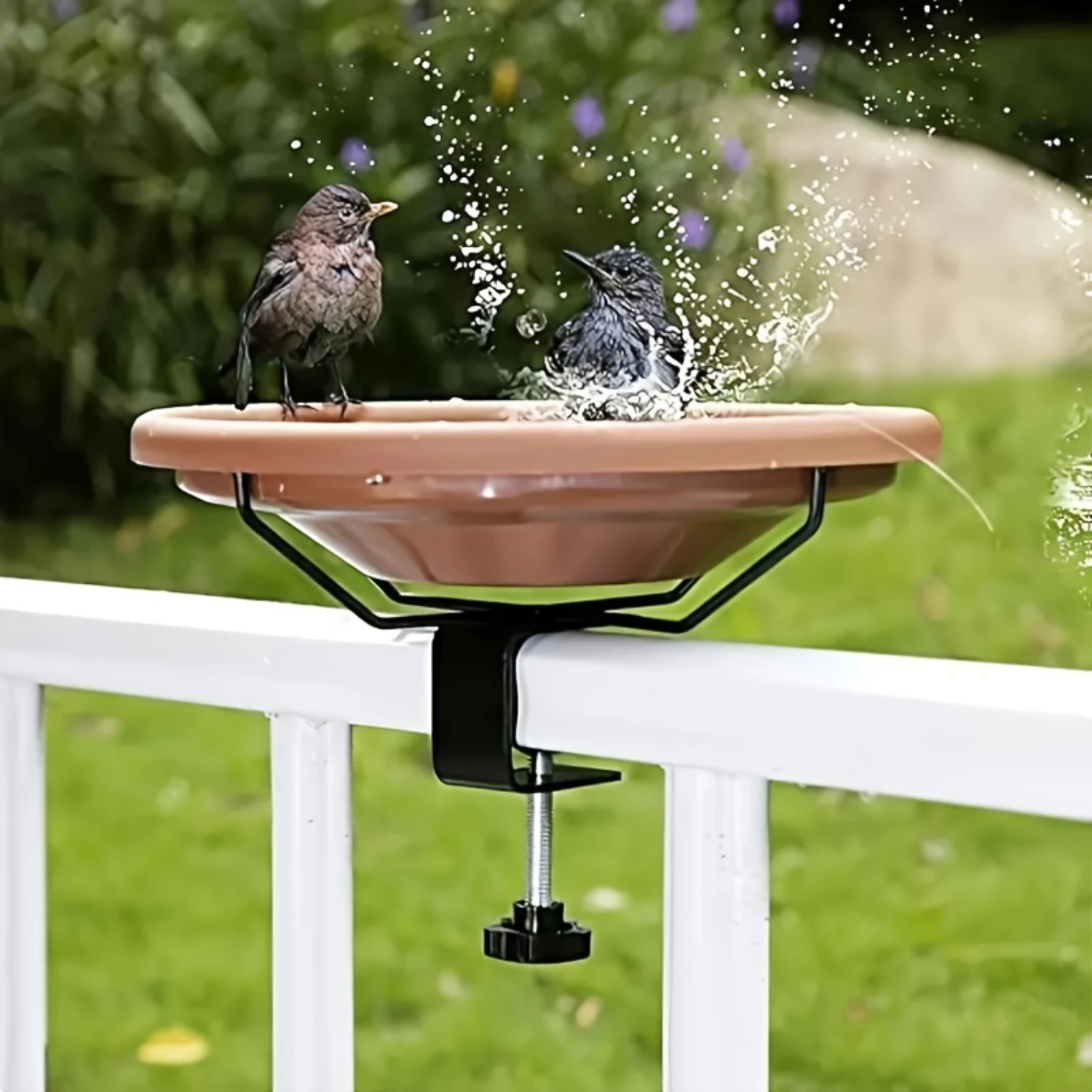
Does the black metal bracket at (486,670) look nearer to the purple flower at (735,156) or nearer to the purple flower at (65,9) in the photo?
the purple flower at (735,156)

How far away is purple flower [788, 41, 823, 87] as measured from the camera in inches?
32.9

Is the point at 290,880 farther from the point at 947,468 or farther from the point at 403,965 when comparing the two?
the point at 403,965

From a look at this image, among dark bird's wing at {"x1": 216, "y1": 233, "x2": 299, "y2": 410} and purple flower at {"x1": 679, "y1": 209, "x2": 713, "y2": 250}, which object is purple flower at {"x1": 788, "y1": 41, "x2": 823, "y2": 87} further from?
dark bird's wing at {"x1": 216, "y1": 233, "x2": 299, "y2": 410}

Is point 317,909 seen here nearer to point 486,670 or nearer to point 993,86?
point 486,670

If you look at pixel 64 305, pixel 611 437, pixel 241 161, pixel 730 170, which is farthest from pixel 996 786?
pixel 64 305

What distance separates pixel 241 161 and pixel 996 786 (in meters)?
0.75

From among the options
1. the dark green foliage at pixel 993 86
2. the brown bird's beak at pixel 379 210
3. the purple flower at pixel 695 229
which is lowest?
the brown bird's beak at pixel 379 210

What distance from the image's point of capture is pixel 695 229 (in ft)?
2.91

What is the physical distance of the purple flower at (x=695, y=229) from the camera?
2.88 feet

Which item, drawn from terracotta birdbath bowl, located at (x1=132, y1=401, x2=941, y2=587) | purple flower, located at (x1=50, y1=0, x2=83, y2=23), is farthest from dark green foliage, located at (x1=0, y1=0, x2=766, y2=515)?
terracotta birdbath bowl, located at (x1=132, y1=401, x2=941, y2=587)

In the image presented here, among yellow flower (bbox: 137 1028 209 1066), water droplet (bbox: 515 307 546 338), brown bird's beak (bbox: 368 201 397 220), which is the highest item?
brown bird's beak (bbox: 368 201 397 220)

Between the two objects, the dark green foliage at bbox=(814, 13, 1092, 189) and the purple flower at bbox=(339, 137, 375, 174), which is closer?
the dark green foliage at bbox=(814, 13, 1092, 189)

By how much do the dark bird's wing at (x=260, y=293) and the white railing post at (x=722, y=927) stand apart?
0.24 metres

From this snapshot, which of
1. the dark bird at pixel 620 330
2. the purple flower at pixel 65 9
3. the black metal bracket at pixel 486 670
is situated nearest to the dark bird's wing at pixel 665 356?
the dark bird at pixel 620 330
